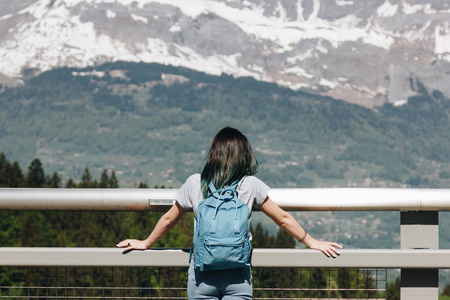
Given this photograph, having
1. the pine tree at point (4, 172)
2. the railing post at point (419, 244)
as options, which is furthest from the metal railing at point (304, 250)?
the pine tree at point (4, 172)

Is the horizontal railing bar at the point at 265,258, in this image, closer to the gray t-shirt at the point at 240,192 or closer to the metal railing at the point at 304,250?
the metal railing at the point at 304,250

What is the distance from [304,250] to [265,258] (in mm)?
181

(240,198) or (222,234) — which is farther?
(240,198)

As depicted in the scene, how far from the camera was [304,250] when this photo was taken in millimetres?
3211

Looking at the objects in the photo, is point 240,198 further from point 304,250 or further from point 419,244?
point 419,244

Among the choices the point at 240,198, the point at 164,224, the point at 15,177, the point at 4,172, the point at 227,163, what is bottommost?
the point at 164,224

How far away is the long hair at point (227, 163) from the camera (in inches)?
125

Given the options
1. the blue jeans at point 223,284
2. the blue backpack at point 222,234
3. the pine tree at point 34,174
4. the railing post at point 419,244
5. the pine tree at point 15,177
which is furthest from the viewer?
the pine tree at point 34,174

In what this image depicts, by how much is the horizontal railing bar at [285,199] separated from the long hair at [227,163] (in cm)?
22

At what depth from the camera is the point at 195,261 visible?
10.2 ft

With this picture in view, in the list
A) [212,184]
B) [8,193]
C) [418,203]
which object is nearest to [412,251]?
[418,203]

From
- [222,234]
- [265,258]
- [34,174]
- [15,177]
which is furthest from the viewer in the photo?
[34,174]

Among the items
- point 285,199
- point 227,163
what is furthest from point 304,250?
point 227,163

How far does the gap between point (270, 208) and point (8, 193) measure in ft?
4.04
